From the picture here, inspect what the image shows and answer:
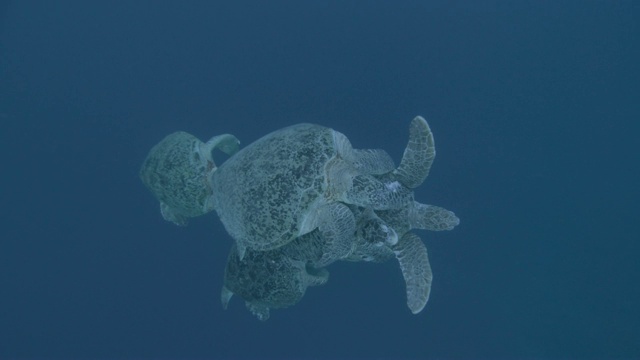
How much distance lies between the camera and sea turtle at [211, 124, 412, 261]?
5.47 m

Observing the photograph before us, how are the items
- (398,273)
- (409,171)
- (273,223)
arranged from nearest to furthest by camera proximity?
(273,223)
(409,171)
(398,273)

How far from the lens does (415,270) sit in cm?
629

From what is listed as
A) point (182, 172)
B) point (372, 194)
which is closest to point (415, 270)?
point (372, 194)

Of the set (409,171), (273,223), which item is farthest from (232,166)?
(409,171)

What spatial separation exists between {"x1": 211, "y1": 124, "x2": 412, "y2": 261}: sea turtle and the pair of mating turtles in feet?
0.04

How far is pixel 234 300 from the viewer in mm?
9633

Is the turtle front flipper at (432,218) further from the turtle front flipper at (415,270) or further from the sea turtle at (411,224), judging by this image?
the turtle front flipper at (415,270)

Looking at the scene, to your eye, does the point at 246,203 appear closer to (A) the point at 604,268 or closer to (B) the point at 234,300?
(B) the point at 234,300

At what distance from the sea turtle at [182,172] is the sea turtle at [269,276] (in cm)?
107

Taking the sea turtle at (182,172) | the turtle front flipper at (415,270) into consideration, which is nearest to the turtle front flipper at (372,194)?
the turtle front flipper at (415,270)

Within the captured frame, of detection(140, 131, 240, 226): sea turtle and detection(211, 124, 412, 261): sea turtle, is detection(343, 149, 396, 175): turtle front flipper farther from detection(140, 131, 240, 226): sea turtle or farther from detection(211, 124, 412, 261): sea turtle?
detection(140, 131, 240, 226): sea turtle

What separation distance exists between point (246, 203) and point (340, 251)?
1363 millimetres

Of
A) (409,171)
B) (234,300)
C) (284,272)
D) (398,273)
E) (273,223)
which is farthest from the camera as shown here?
(234,300)

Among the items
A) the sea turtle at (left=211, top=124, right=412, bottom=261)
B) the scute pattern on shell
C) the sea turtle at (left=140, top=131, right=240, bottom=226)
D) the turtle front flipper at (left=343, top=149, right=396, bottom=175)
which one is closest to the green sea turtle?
the turtle front flipper at (left=343, top=149, right=396, bottom=175)
